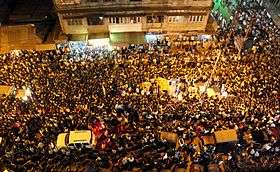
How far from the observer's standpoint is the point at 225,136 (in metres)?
26.8

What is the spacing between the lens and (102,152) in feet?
86.5

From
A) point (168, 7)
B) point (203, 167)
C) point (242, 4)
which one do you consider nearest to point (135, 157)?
point (203, 167)

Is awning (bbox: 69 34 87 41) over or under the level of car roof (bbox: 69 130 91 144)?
over

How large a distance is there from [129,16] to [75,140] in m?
12.6

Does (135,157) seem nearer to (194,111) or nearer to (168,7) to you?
(194,111)

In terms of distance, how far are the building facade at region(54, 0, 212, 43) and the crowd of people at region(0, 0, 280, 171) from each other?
1731 millimetres

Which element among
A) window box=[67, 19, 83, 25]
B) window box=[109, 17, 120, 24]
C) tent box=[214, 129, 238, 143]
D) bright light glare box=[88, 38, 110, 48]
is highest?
window box=[109, 17, 120, 24]

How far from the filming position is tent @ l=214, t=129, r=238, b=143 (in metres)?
26.7

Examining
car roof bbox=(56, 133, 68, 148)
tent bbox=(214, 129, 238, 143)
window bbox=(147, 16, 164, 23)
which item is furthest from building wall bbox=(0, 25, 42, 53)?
tent bbox=(214, 129, 238, 143)

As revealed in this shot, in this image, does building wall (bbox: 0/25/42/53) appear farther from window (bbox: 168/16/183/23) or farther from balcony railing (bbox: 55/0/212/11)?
window (bbox: 168/16/183/23)

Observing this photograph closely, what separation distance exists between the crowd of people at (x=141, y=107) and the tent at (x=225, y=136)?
0.47 metres

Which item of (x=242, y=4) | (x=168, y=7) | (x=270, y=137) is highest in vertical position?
(x=242, y=4)

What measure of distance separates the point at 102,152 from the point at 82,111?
12.4 ft

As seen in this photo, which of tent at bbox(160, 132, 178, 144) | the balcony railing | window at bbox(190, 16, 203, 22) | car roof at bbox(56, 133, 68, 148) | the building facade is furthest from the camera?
window at bbox(190, 16, 203, 22)
